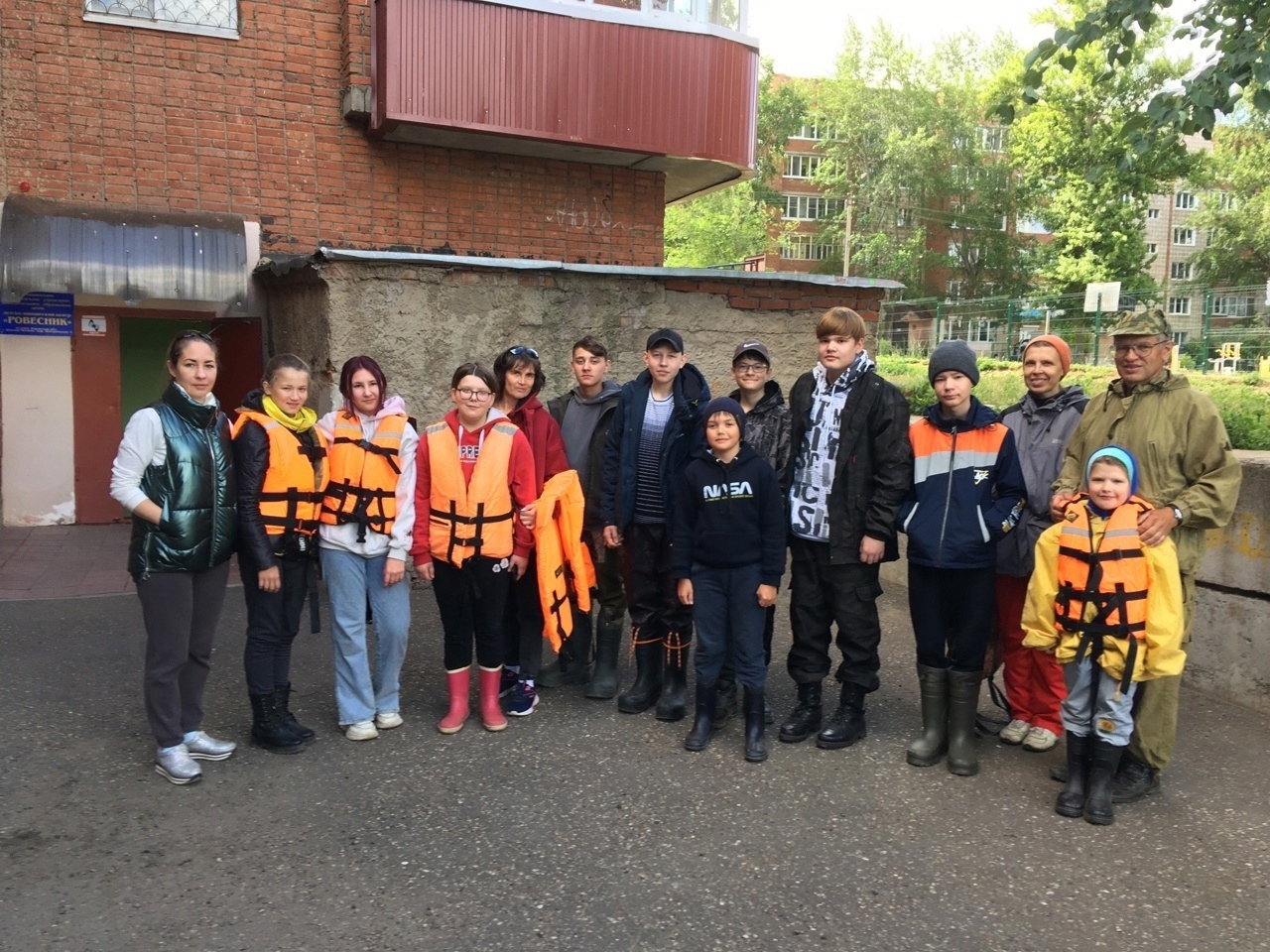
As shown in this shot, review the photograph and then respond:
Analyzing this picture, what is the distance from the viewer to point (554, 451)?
485 centimetres

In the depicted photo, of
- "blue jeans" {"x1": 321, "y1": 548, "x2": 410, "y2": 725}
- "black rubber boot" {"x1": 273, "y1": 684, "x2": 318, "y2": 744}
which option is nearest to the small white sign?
"blue jeans" {"x1": 321, "y1": 548, "x2": 410, "y2": 725}

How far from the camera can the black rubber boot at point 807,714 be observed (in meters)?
4.43

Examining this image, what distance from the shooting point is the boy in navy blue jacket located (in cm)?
426

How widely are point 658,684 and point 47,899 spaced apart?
2704 millimetres

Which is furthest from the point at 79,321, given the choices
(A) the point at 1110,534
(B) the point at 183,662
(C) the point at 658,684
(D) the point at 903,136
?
A: (D) the point at 903,136

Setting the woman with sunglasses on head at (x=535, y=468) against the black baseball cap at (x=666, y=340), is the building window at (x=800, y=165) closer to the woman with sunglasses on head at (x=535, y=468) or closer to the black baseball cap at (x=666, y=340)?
the black baseball cap at (x=666, y=340)

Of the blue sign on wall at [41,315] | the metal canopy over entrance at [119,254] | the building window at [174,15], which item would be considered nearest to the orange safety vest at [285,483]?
the metal canopy over entrance at [119,254]

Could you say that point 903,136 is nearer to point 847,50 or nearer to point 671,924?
point 847,50

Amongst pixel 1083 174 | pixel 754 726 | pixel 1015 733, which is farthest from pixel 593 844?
pixel 1083 174

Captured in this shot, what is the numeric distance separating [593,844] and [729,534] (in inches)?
57.8

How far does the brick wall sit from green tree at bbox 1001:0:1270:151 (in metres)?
5.61

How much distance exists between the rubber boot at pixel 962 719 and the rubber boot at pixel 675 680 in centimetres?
125

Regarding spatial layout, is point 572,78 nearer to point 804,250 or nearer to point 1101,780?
point 1101,780

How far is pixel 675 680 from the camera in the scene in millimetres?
4727
